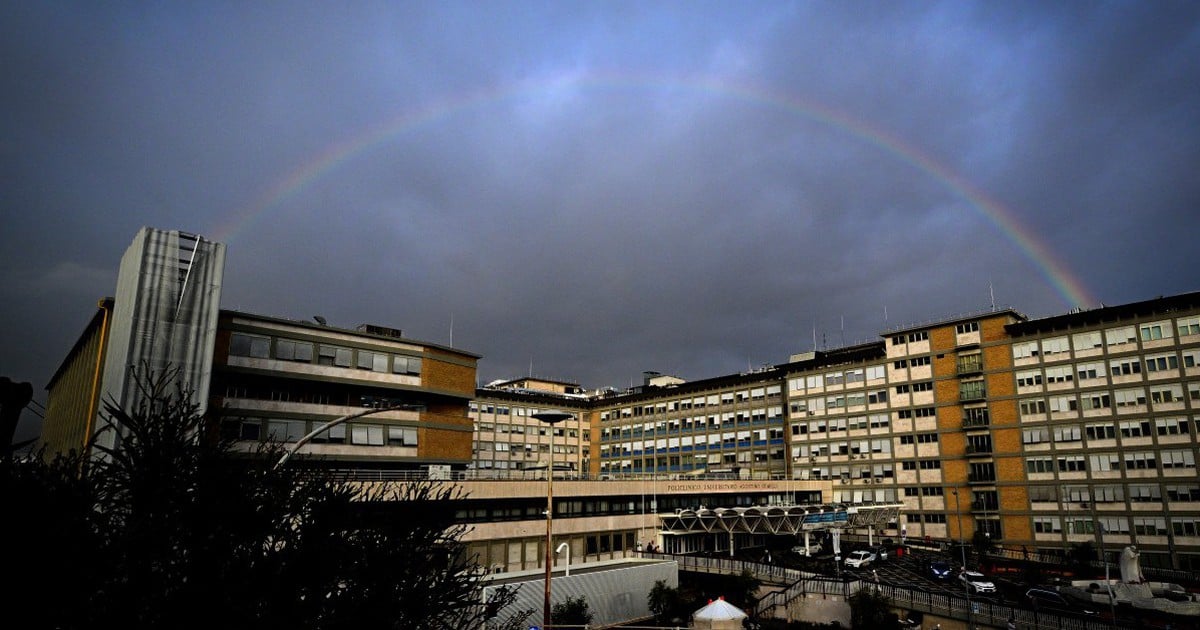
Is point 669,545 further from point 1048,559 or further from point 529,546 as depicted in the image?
point 1048,559

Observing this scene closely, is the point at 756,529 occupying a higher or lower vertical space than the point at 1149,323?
lower

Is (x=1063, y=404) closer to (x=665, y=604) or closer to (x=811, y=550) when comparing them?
(x=811, y=550)

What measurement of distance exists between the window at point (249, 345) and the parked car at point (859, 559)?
48.8 metres

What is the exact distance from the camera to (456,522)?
45500 mm

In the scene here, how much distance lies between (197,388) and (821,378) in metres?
76.0

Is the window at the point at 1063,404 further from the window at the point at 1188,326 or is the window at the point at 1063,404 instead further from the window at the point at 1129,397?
the window at the point at 1188,326

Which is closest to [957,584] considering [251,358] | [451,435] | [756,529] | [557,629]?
[756,529]

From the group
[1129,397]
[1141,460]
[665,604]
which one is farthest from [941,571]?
[1129,397]

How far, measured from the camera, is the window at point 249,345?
47.0m

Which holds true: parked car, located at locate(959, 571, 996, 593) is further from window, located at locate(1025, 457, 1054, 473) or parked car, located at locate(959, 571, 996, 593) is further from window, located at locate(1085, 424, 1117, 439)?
window, located at locate(1085, 424, 1117, 439)

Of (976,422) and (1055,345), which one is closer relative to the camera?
(1055,345)

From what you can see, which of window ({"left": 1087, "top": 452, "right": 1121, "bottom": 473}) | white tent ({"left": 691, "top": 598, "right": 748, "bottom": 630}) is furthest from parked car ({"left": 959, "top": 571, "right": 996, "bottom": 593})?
window ({"left": 1087, "top": 452, "right": 1121, "bottom": 473})

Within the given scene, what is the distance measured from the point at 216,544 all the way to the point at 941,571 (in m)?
58.6

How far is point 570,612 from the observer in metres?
37.4
